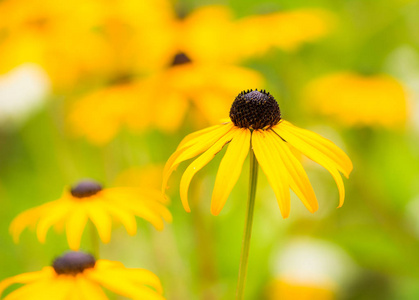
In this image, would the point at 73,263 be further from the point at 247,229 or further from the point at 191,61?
the point at 191,61

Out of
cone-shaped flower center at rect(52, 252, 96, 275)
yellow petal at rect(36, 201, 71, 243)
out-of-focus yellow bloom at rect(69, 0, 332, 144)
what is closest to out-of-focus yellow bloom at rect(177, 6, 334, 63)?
out-of-focus yellow bloom at rect(69, 0, 332, 144)

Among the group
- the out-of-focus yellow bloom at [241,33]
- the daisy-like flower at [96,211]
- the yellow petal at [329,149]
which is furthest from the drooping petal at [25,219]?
the out-of-focus yellow bloom at [241,33]

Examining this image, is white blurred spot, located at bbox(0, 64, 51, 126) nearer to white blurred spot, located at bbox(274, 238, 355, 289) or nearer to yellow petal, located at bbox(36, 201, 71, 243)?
white blurred spot, located at bbox(274, 238, 355, 289)

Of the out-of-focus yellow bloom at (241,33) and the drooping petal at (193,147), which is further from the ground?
the out-of-focus yellow bloom at (241,33)

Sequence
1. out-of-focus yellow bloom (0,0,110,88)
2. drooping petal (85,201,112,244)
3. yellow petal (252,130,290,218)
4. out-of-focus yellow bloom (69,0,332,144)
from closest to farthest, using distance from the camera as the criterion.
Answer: yellow petal (252,130,290,218)
drooping petal (85,201,112,244)
out-of-focus yellow bloom (69,0,332,144)
out-of-focus yellow bloom (0,0,110,88)

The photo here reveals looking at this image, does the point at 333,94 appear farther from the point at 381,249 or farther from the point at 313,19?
the point at 381,249

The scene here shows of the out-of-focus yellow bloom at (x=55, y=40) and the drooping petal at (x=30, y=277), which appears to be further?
the out-of-focus yellow bloom at (x=55, y=40)

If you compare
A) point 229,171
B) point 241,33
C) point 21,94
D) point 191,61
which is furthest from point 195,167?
point 21,94

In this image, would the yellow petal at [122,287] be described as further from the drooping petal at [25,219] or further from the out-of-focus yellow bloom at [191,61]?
the out-of-focus yellow bloom at [191,61]
